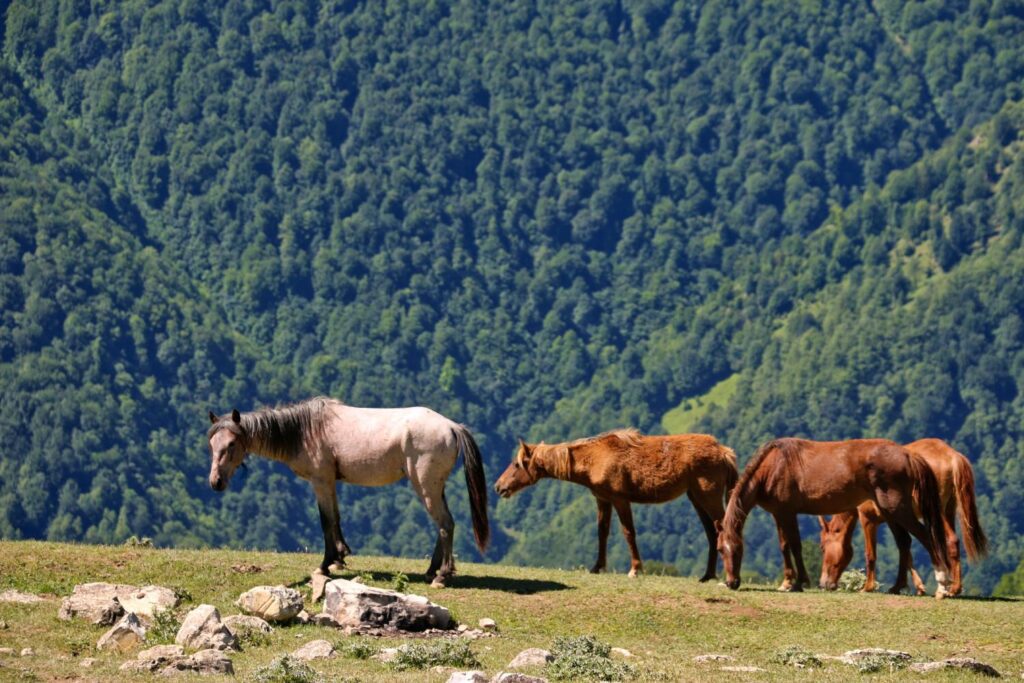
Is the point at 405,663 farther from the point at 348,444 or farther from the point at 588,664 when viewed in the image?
the point at 348,444

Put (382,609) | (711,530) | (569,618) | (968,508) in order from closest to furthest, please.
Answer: (382,609) < (569,618) < (968,508) < (711,530)

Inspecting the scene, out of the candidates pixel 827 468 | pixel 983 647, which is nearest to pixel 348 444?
pixel 827 468

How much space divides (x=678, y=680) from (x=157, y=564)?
9489 millimetres

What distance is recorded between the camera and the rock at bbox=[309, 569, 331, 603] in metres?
27.6

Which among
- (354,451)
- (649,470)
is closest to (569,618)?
(354,451)

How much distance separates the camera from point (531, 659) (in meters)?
23.7

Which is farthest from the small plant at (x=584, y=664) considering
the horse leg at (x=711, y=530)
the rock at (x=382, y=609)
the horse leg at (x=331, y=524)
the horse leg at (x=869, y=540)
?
the horse leg at (x=869, y=540)

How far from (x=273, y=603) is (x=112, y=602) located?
2.12 m

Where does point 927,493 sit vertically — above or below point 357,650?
above

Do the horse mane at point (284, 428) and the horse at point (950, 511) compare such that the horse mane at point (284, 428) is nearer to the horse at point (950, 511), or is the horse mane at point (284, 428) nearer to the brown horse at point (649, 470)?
the brown horse at point (649, 470)

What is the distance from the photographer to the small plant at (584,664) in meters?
23.1

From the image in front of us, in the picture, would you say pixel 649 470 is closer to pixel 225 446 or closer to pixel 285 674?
pixel 225 446

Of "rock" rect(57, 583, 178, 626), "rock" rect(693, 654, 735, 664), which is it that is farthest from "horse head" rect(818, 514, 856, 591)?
"rock" rect(57, 583, 178, 626)

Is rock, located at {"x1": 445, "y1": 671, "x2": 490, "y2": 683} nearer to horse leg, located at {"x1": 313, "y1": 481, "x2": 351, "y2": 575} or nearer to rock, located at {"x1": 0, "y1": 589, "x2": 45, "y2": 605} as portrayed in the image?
rock, located at {"x1": 0, "y1": 589, "x2": 45, "y2": 605}
